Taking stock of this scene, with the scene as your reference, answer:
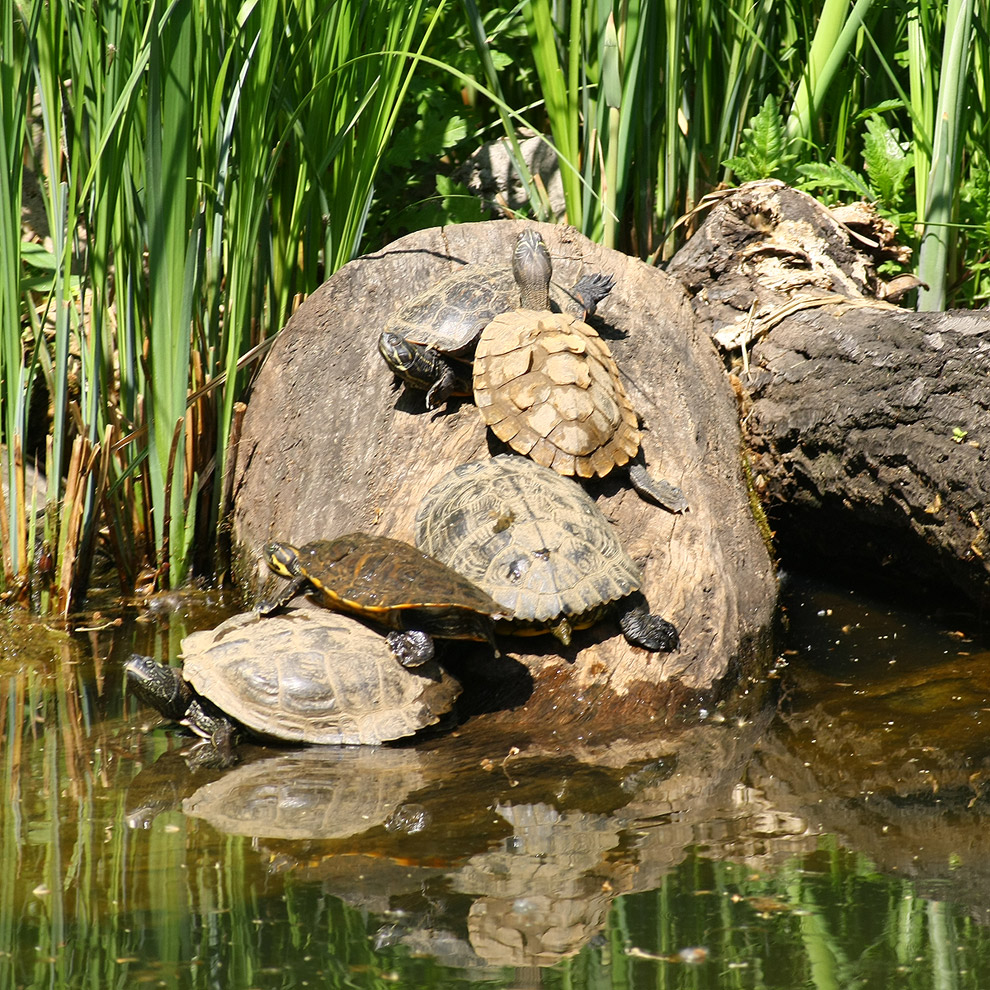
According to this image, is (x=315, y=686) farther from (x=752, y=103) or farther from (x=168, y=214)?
(x=752, y=103)

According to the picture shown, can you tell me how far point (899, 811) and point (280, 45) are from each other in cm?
337

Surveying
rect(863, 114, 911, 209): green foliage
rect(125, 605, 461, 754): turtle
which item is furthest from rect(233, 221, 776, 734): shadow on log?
rect(863, 114, 911, 209): green foliage

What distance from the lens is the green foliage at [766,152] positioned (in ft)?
16.3

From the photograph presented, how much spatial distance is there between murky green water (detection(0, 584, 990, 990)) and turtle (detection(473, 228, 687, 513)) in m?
0.97

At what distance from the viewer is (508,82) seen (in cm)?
614

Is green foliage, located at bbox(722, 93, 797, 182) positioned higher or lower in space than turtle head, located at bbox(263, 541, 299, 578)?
higher

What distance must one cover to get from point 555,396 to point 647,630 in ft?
3.05

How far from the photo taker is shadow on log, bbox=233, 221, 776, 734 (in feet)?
10.8

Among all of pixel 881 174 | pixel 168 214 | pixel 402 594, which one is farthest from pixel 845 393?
pixel 168 214

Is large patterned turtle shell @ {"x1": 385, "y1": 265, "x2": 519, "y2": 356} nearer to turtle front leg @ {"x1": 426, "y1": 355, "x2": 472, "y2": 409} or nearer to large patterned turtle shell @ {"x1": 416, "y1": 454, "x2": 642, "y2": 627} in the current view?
turtle front leg @ {"x1": 426, "y1": 355, "x2": 472, "y2": 409}

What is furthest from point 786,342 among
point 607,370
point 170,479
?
point 170,479

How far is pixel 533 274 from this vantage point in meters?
4.09

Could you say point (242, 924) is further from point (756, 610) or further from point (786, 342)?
point (786, 342)

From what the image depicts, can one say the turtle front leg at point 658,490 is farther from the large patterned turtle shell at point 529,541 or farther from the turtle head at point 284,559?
the turtle head at point 284,559
